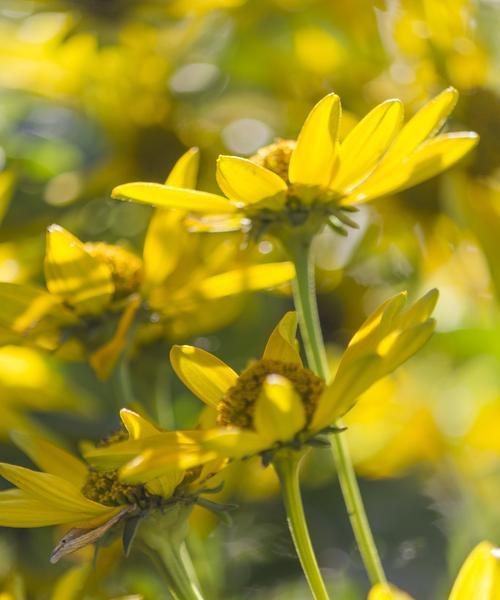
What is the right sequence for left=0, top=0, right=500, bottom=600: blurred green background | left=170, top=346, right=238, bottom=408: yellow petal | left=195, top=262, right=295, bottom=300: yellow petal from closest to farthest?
left=170, top=346, right=238, bottom=408: yellow petal < left=195, top=262, right=295, bottom=300: yellow petal < left=0, top=0, right=500, bottom=600: blurred green background

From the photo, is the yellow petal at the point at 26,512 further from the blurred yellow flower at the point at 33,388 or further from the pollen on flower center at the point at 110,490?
the blurred yellow flower at the point at 33,388

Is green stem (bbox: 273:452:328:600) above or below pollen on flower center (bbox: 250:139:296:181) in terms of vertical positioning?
below

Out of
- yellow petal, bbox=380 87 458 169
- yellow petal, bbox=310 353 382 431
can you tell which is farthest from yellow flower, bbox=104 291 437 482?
yellow petal, bbox=380 87 458 169

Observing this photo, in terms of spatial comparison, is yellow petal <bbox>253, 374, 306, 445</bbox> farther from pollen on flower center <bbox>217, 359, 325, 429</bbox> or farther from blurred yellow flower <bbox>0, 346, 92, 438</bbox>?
blurred yellow flower <bbox>0, 346, 92, 438</bbox>

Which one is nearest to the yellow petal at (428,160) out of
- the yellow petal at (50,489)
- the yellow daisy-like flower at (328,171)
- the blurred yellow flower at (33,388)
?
the yellow daisy-like flower at (328,171)

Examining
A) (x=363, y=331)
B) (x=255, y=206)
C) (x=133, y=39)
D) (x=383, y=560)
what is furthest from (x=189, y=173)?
(x=133, y=39)

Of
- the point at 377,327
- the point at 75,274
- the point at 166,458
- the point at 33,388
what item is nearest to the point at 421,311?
the point at 377,327

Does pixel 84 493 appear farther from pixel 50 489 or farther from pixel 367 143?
pixel 367 143

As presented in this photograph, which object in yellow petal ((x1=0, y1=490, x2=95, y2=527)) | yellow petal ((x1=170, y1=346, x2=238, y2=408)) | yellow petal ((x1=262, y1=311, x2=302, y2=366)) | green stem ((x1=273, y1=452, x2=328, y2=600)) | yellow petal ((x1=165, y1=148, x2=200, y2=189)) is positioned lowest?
yellow petal ((x1=0, y1=490, x2=95, y2=527))
